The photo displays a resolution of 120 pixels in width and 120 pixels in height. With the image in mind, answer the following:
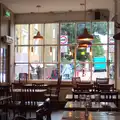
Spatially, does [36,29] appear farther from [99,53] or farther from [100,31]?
[99,53]

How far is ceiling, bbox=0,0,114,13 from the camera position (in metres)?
9.21

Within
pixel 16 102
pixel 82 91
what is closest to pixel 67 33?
pixel 16 102

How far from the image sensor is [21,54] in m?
11.4

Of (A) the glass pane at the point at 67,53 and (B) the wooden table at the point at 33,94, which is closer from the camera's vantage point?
(B) the wooden table at the point at 33,94

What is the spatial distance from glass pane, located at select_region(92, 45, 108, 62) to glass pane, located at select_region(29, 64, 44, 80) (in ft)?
7.57

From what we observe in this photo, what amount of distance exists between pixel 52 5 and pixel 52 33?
1.65 metres

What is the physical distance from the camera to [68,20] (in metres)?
11.0

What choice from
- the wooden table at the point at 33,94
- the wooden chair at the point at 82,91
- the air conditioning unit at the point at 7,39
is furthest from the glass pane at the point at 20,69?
the wooden chair at the point at 82,91

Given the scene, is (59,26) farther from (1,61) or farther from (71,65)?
(1,61)

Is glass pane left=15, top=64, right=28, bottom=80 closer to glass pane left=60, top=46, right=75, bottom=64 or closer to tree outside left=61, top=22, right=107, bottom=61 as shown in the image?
glass pane left=60, top=46, right=75, bottom=64

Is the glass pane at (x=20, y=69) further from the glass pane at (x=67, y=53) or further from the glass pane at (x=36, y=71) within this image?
the glass pane at (x=67, y=53)

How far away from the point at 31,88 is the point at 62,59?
3331mm

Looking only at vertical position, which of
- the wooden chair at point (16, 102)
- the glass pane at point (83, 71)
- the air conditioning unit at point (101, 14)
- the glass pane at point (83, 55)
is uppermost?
the air conditioning unit at point (101, 14)

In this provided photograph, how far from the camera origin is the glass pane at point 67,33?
1106 centimetres
